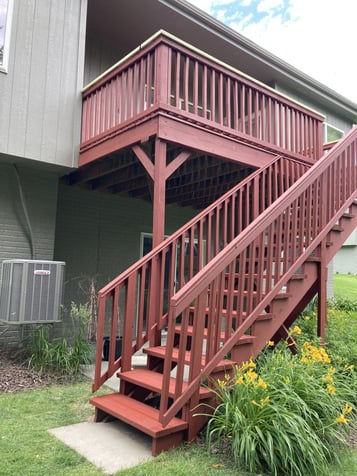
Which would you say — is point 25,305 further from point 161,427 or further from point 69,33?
point 69,33

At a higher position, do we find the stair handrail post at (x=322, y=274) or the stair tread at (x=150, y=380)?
the stair handrail post at (x=322, y=274)

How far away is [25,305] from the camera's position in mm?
4688

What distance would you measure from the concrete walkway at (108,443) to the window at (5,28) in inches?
180

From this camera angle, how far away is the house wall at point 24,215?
5.37 m

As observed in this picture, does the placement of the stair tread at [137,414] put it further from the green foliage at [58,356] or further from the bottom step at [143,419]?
the green foliage at [58,356]

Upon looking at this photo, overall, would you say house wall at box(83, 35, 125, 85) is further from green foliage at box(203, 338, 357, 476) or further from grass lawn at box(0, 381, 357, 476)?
green foliage at box(203, 338, 357, 476)

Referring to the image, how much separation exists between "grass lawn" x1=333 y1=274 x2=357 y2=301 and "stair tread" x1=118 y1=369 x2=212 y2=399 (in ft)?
38.0

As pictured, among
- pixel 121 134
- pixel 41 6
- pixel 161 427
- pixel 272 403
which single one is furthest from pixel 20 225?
pixel 272 403

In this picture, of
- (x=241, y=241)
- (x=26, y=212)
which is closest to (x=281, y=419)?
(x=241, y=241)

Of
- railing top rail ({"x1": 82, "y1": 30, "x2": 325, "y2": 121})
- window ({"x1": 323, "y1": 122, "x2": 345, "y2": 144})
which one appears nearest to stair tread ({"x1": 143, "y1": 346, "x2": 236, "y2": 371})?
railing top rail ({"x1": 82, "y1": 30, "x2": 325, "y2": 121})

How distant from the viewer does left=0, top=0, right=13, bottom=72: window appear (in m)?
5.23

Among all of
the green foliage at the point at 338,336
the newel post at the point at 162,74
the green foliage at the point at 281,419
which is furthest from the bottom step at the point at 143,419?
the newel post at the point at 162,74

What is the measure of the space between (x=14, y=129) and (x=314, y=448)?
4.86m

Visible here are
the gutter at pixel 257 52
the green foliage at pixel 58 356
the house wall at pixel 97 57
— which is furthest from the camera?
the house wall at pixel 97 57
